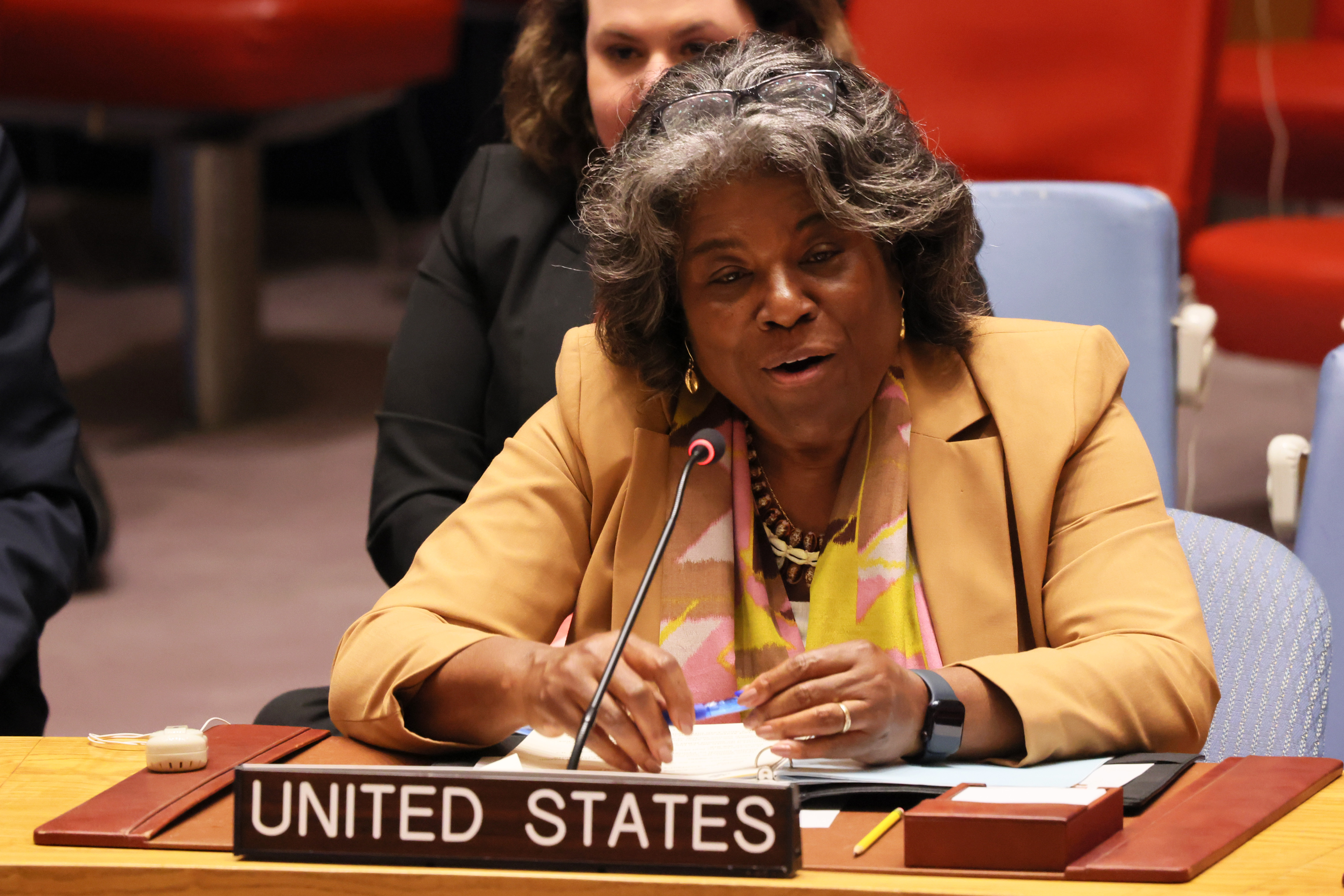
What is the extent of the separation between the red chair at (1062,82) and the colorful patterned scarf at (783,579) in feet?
4.82

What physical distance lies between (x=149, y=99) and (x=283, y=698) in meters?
2.64

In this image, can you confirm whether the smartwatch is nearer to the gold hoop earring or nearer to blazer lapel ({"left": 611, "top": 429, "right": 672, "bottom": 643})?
blazer lapel ({"left": 611, "top": 429, "right": 672, "bottom": 643})

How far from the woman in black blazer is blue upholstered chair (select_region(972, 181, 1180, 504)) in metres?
0.35

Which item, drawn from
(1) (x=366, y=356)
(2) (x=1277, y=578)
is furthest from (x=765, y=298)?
(1) (x=366, y=356)

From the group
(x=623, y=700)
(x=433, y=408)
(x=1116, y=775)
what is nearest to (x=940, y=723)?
(x=1116, y=775)

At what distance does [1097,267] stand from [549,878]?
145 centimetres

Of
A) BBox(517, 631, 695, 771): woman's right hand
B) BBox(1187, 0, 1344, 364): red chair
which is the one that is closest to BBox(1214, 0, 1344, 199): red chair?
BBox(1187, 0, 1344, 364): red chair

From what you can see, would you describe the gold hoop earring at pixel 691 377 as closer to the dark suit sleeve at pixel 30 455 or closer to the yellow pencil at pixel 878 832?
the yellow pencil at pixel 878 832

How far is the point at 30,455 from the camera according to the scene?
194 centimetres

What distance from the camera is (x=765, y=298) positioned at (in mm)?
1577

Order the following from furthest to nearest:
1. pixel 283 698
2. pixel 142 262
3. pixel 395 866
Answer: pixel 142 262
pixel 283 698
pixel 395 866

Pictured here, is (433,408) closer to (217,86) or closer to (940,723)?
(940,723)

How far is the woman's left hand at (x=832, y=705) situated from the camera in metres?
1.31

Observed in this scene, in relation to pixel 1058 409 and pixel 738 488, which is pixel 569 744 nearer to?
pixel 738 488
